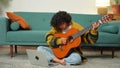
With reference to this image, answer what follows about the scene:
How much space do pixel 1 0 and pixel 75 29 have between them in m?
2.09

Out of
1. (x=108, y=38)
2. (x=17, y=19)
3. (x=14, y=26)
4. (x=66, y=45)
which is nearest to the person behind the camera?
(x=66, y=45)

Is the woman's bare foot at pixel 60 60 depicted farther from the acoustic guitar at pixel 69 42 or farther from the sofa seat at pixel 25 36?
the sofa seat at pixel 25 36

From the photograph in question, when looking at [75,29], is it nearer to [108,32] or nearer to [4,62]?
[108,32]

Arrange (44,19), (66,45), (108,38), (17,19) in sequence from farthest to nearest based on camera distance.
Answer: (44,19)
(17,19)
(108,38)
(66,45)

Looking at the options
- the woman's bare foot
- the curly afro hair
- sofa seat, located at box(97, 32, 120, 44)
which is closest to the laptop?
→ the woman's bare foot

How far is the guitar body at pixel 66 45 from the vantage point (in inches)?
106

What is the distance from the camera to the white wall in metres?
4.28

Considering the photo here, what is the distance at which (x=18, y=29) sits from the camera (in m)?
3.38

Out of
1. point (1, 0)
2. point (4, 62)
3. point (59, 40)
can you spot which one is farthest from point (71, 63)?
point (1, 0)

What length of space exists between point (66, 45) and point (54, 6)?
5.78 ft

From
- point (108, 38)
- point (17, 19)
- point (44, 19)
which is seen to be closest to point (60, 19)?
point (108, 38)

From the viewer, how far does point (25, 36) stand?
10.4ft

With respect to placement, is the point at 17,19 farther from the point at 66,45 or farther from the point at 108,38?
the point at 108,38

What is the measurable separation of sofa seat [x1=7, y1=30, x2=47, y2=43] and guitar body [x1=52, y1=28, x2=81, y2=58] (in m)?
0.43
